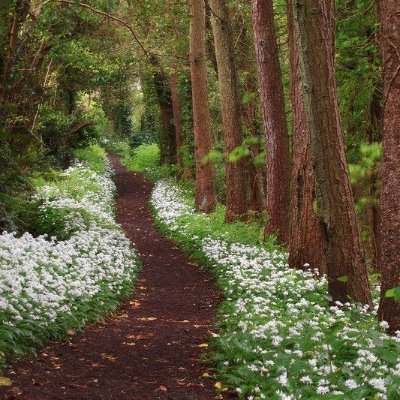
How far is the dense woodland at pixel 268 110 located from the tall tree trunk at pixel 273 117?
3cm

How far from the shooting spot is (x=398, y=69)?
22.1 ft

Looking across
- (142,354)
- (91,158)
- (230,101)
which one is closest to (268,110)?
(230,101)

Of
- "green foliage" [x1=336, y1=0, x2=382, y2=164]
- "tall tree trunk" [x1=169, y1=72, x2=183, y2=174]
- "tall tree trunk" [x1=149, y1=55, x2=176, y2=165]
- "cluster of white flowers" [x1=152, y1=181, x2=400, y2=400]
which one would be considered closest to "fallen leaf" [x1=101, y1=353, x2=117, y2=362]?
"cluster of white flowers" [x1=152, y1=181, x2=400, y2=400]

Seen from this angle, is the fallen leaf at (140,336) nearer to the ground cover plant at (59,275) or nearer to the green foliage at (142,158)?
the ground cover plant at (59,275)

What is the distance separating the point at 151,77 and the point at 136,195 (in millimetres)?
6682

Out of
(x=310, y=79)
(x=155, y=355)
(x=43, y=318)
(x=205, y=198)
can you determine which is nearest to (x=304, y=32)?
(x=310, y=79)

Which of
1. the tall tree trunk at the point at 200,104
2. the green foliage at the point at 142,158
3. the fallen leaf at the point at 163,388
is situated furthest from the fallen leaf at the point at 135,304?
the green foliage at the point at 142,158

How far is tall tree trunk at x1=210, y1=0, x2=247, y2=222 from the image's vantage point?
52.5 ft

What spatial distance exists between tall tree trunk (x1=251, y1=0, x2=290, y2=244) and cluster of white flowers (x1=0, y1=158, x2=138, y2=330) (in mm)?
3476

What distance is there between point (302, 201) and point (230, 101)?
6.69 meters

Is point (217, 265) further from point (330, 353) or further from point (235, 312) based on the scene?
point (330, 353)

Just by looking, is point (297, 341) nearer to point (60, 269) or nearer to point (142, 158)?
point (60, 269)

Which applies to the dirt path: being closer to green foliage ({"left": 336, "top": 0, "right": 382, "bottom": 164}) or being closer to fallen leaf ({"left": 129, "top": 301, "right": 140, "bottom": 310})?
fallen leaf ({"left": 129, "top": 301, "right": 140, "bottom": 310})

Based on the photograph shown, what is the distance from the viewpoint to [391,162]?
22.5 ft
